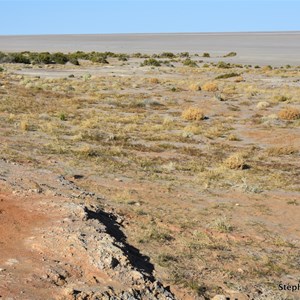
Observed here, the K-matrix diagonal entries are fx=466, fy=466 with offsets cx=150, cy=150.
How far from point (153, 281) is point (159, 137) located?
13.5m

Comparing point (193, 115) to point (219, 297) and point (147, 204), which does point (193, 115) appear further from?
point (219, 297)

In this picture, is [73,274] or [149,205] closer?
[73,274]

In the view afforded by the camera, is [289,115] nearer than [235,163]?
No

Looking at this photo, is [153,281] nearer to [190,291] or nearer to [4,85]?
[190,291]

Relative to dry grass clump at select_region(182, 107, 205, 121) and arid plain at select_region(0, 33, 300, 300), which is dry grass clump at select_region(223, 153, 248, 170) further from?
dry grass clump at select_region(182, 107, 205, 121)

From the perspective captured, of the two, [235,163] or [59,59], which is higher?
[59,59]

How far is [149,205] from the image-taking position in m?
11.3

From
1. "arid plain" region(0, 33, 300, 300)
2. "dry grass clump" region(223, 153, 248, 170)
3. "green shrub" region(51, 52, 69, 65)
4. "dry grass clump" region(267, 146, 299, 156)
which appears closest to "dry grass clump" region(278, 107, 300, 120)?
"arid plain" region(0, 33, 300, 300)

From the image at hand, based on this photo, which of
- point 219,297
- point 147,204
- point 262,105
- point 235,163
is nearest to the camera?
point 219,297

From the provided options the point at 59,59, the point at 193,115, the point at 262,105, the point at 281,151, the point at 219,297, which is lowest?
the point at 219,297

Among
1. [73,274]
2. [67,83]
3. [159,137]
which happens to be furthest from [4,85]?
[73,274]

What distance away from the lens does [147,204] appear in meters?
11.4

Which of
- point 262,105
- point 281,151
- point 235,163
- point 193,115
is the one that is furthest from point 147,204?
point 262,105

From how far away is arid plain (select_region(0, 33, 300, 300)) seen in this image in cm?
719
